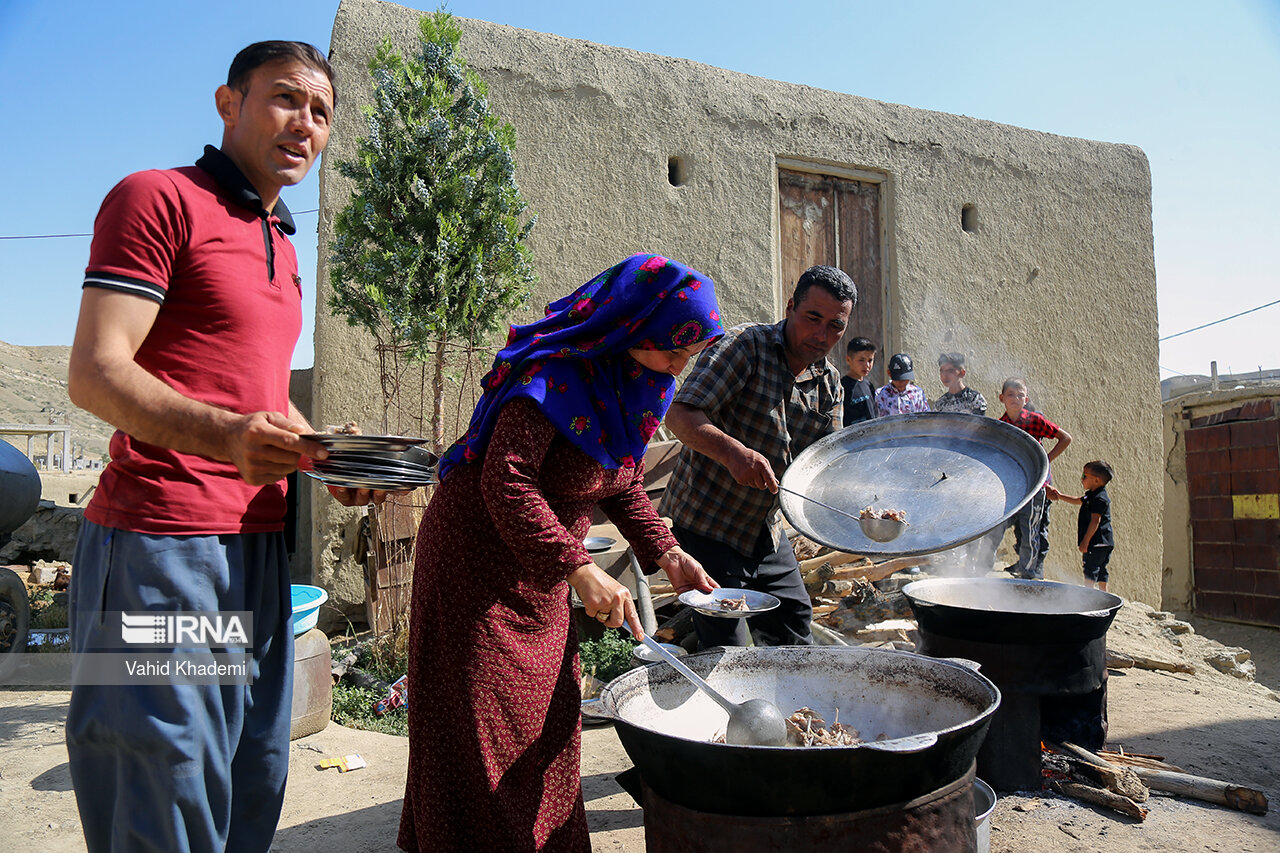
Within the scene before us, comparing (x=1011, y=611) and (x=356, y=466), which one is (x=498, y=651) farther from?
(x=1011, y=611)

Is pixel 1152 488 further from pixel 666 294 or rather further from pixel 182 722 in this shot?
pixel 182 722

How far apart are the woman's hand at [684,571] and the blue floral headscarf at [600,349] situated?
42cm

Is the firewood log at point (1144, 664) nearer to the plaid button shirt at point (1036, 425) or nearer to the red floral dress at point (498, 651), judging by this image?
the plaid button shirt at point (1036, 425)

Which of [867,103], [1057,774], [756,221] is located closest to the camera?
[1057,774]

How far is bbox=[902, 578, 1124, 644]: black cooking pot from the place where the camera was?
3.07 m

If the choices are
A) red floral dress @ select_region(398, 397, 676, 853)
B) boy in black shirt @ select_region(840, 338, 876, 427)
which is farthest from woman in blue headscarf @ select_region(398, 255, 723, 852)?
boy in black shirt @ select_region(840, 338, 876, 427)

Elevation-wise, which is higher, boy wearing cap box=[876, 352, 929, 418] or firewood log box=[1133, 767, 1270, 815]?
boy wearing cap box=[876, 352, 929, 418]

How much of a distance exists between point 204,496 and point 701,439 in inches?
68.6

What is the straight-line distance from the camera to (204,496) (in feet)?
4.99

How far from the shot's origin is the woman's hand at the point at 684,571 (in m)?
2.27

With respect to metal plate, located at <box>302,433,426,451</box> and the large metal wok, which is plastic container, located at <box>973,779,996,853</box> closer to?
the large metal wok

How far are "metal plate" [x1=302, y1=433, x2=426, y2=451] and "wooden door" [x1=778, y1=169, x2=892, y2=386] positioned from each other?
6.32 meters

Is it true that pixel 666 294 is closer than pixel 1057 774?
Yes

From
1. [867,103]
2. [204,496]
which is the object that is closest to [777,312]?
[867,103]
